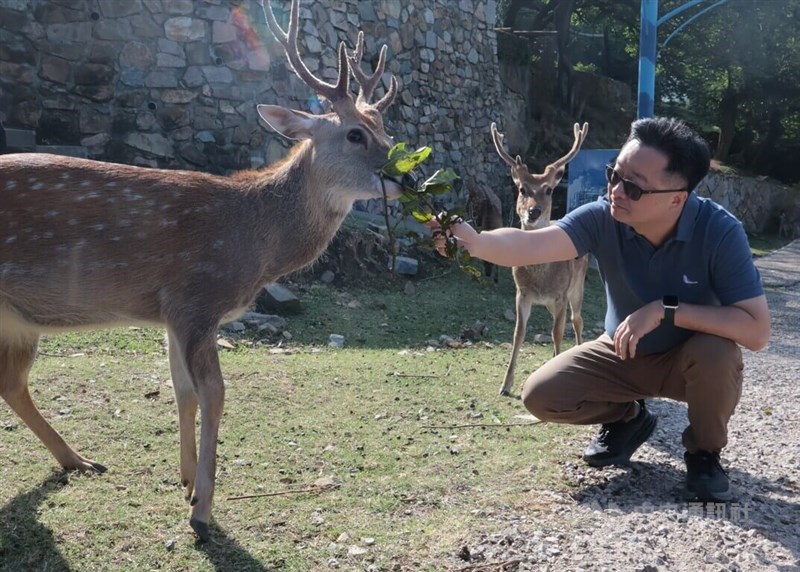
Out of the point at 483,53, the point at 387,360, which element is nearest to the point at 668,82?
the point at 483,53

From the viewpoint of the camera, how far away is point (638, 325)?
3.80 meters

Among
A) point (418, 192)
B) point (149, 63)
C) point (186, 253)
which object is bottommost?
point (186, 253)

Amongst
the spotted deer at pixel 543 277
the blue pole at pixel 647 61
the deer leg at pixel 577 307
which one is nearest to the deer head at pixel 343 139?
the spotted deer at pixel 543 277

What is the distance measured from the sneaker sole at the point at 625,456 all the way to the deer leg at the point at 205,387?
194 centimetres

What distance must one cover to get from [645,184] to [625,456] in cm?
148

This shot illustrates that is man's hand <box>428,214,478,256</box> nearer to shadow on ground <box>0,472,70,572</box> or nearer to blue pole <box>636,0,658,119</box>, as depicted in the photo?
shadow on ground <box>0,472,70,572</box>

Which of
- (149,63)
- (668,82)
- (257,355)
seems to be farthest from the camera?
(668,82)

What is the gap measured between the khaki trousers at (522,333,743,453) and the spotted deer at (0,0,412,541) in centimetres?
129

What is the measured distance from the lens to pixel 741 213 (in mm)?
26891

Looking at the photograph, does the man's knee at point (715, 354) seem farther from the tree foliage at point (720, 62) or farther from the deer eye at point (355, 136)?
the tree foliage at point (720, 62)

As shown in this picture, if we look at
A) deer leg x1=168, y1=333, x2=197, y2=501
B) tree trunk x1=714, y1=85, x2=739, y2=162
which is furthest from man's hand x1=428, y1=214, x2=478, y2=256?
tree trunk x1=714, y1=85, x2=739, y2=162

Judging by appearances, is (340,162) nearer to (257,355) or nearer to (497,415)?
(497,415)

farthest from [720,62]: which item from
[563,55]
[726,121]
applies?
[563,55]

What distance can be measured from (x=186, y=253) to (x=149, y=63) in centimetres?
720
